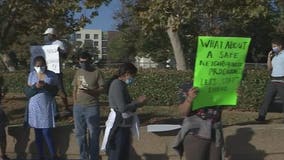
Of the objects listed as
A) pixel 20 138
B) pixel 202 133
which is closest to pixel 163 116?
pixel 20 138

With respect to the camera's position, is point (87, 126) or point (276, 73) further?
point (276, 73)

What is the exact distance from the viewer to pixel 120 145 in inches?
294

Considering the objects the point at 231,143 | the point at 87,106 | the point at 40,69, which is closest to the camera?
the point at 87,106

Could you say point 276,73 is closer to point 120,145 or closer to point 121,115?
point 121,115

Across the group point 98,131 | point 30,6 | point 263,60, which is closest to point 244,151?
point 98,131

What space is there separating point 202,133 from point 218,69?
2.13 feet

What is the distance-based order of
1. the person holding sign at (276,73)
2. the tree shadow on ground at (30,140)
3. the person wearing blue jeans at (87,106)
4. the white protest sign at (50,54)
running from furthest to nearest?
the white protest sign at (50,54) < the person holding sign at (276,73) < the tree shadow on ground at (30,140) < the person wearing blue jeans at (87,106)

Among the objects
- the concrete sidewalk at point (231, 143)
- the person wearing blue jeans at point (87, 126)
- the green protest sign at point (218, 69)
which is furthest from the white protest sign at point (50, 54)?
the green protest sign at point (218, 69)

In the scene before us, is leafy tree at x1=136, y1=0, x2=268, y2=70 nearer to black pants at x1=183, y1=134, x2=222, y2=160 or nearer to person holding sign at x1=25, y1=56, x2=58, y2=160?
person holding sign at x1=25, y1=56, x2=58, y2=160

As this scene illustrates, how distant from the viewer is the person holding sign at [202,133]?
19.5 feet

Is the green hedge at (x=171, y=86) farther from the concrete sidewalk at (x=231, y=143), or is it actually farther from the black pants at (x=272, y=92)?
the concrete sidewalk at (x=231, y=143)

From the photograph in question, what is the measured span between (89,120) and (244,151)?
2.28m

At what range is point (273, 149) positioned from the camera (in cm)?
887

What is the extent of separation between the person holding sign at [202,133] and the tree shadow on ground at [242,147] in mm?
2791
